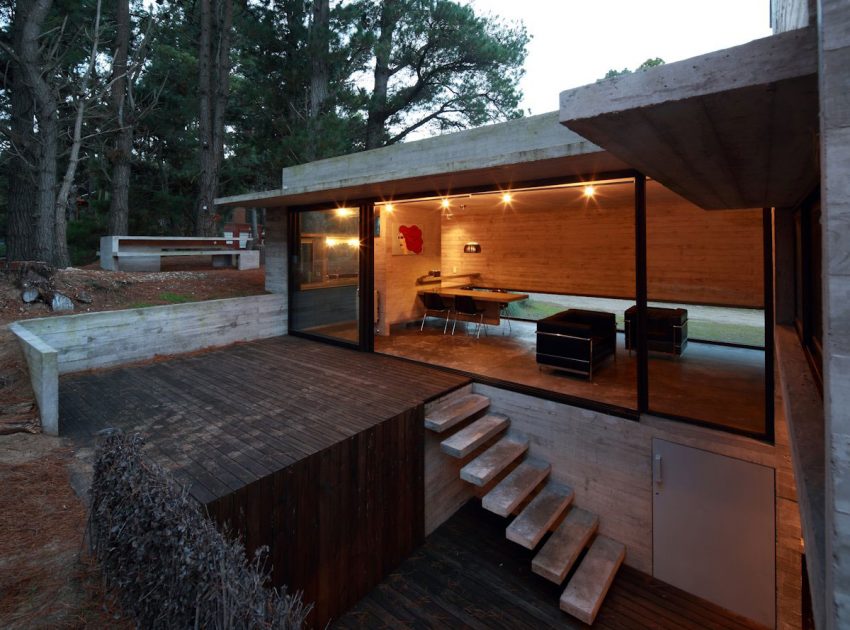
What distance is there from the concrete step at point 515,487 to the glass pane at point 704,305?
4.92 feet

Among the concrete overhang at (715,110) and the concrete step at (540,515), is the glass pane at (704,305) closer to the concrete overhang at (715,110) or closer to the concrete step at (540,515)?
the concrete step at (540,515)

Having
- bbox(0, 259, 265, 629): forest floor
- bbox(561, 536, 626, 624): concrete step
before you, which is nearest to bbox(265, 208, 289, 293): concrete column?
bbox(0, 259, 265, 629): forest floor

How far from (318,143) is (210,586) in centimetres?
1306

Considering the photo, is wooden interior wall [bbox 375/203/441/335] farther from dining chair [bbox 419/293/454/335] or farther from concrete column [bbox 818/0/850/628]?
concrete column [bbox 818/0/850/628]

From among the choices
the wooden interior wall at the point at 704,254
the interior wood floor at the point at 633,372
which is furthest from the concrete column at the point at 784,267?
the wooden interior wall at the point at 704,254

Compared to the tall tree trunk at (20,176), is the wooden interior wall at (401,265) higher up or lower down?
lower down

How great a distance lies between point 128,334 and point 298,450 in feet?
14.4

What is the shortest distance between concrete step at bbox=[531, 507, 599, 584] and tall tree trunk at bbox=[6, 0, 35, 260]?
37.1 feet

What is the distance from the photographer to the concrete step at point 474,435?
4.71 m

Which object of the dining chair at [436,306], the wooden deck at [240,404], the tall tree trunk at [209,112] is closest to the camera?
the wooden deck at [240,404]

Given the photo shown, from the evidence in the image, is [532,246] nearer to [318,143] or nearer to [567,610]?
[318,143]

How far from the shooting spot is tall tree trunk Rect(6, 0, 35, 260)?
31.8ft

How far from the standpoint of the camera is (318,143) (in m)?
13.0

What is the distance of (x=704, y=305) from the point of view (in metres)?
8.77
